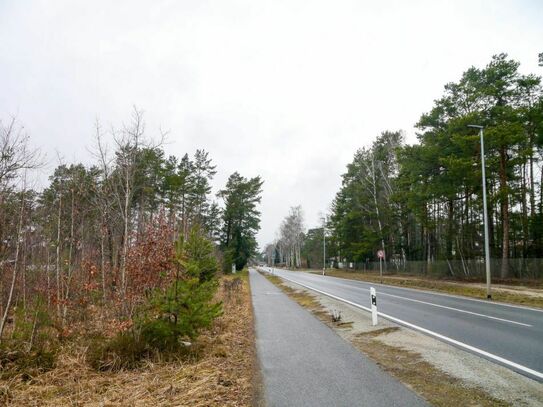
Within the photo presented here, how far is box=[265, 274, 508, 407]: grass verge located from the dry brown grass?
7.79ft

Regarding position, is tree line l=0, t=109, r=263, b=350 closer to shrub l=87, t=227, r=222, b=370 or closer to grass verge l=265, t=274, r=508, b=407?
shrub l=87, t=227, r=222, b=370

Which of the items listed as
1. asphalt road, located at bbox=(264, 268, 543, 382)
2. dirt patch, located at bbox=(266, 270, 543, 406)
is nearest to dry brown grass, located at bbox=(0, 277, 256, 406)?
dirt patch, located at bbox=(266, 270, 543, 406)

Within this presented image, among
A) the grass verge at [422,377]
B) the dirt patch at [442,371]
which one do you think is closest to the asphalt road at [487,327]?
the dirt patch at [442,371]

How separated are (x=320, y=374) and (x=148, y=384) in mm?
2680

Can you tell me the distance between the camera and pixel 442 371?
260 inches

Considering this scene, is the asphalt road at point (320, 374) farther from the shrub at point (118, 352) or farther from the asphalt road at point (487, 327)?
the asphalt road at point (487, 327)

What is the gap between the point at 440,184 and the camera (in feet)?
102

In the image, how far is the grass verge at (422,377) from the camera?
5.18 meters

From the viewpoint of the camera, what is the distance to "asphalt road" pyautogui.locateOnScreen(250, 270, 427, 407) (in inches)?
206

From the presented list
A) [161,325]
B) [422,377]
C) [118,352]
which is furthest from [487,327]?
[118,352]

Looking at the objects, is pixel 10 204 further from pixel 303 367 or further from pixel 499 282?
pixel 499 282

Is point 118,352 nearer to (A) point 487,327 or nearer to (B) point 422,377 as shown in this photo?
(B) point 422,377

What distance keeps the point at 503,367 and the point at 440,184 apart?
2648 cm

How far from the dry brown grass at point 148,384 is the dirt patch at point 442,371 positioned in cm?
251
